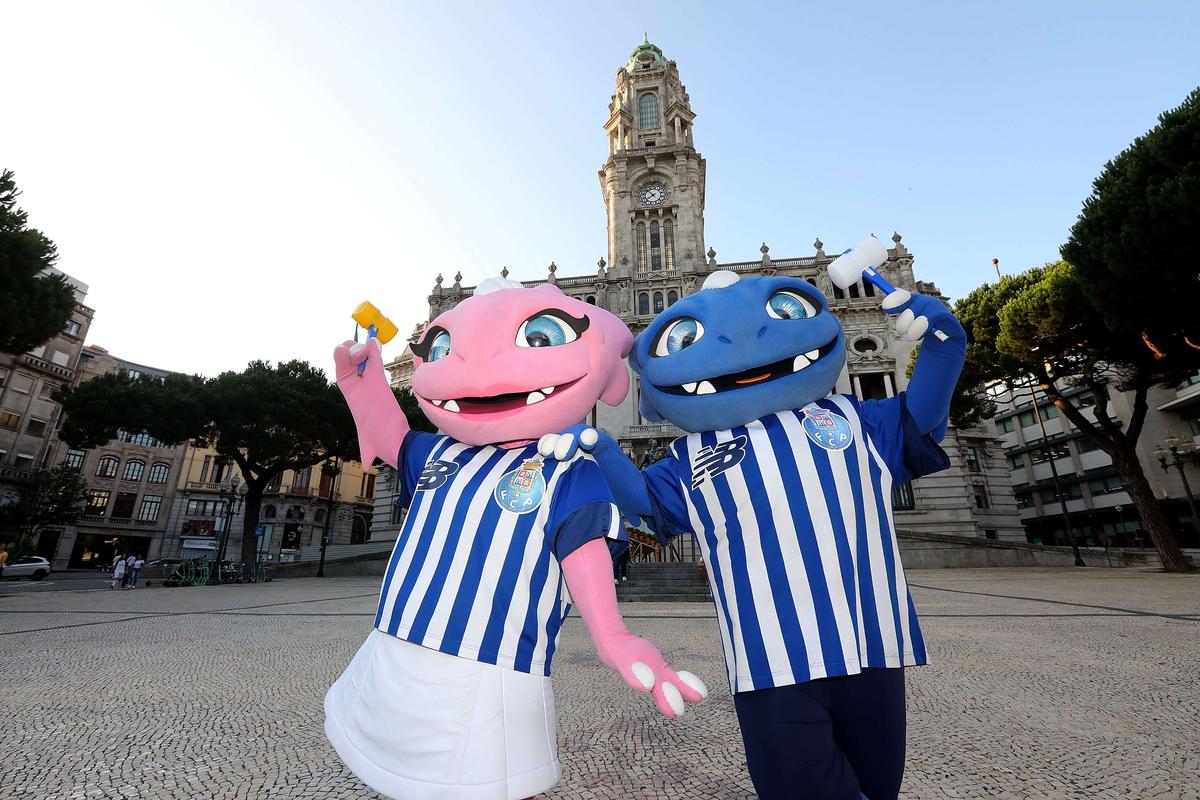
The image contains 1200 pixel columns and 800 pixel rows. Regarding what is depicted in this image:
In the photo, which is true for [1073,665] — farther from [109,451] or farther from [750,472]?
[109,451]

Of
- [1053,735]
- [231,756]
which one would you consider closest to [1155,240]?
[1053,735]

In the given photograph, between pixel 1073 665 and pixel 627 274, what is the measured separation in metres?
30.0

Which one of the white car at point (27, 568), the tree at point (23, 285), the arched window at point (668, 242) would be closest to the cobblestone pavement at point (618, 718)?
the tree at point (23, 285)

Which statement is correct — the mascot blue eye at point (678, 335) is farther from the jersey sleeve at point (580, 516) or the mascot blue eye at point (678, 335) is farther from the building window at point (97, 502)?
the building window at point (97, 502)

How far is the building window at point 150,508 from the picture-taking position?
122ft

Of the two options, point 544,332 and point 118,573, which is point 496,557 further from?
point 118,573

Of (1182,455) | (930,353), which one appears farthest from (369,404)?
(1182,455)

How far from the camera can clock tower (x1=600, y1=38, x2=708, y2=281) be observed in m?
33.8

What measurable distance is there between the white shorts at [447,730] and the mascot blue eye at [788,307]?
6.00 ft

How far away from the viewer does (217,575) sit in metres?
19.4

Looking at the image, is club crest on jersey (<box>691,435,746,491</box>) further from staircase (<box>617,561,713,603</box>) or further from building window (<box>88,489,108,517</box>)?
building window (<box>88,489,108,517</box>)

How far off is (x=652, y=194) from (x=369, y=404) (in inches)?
1431

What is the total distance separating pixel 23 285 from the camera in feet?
43.1

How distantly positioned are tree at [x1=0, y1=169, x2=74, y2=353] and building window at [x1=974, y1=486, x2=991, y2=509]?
37.9 m
